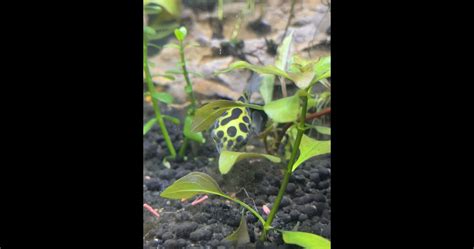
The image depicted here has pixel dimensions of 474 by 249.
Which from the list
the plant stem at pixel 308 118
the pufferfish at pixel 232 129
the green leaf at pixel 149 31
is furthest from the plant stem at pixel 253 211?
the green leaf at pixel 149 31

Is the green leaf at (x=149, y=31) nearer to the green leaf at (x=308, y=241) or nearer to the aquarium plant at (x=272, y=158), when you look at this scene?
the aquarium plant at (x=272, y=158)
